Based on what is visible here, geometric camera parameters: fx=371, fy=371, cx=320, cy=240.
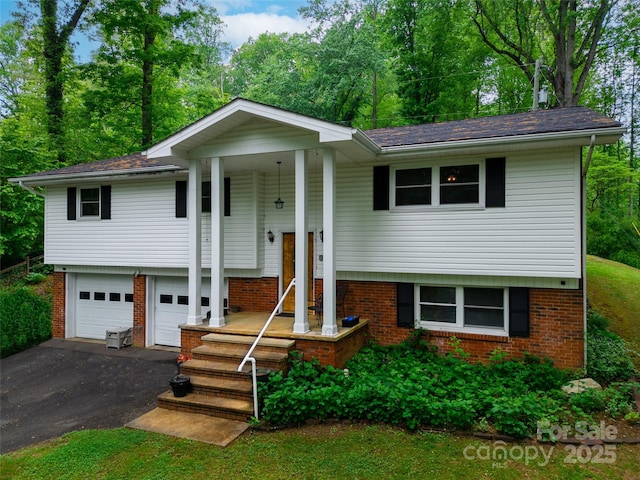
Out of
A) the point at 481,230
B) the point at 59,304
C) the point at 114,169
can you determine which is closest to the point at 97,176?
the point at 114,169

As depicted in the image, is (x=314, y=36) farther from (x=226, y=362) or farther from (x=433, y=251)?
(x=226, y=362)

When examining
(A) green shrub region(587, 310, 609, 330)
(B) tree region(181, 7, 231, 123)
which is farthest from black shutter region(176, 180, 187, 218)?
(B) tree region(181, 7, 231, 123)

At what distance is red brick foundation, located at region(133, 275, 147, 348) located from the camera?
9930mm

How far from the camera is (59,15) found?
15.0 metres

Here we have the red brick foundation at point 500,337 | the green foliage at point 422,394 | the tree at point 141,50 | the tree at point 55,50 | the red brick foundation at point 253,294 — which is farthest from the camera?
the tree at point 55,50

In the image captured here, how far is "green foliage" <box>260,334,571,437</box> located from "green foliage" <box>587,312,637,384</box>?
2.74 feet

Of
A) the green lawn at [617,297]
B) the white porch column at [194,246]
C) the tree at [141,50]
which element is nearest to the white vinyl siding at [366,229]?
the white porch column at [194,246]

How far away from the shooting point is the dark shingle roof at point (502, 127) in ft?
21.0

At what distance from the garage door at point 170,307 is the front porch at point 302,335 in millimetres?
2122

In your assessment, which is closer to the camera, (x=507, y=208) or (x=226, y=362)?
(x=226, y=362)

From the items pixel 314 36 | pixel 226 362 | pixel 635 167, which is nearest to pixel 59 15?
pixel 314 36

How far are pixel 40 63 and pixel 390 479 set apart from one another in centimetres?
1995

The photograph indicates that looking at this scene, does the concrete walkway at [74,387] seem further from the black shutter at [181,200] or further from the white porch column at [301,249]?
the black shutter at [181,200]

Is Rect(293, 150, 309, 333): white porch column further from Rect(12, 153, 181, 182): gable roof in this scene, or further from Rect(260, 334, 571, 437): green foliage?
Rect(12, 153, 181, 182): gable roof
